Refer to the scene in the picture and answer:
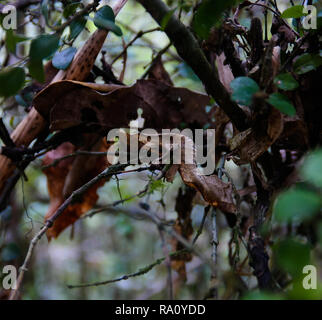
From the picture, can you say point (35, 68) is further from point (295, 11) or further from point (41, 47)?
point (295, 11)

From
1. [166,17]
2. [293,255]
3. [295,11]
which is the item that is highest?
[295,11]

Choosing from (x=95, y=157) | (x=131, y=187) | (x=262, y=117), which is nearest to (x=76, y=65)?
(x=95, y=157)

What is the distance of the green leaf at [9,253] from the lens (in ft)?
3.97

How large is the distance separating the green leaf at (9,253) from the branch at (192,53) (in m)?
0.90

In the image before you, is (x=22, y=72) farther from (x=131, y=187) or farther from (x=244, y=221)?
(x=131, y=187)

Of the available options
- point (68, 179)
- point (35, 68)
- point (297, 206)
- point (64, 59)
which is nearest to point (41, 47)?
point (35, 68)

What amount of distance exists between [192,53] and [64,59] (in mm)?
308

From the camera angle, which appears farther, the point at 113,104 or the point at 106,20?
the point at 113,104

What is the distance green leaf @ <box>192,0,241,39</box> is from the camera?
0.50 m

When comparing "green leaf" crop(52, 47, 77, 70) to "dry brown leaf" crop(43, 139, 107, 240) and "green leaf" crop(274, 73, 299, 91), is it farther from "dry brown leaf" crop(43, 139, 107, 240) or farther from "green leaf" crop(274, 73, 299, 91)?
"green leaf" crop(274, 73, 299, 91)

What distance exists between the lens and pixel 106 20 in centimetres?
62

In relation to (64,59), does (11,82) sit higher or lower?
lower

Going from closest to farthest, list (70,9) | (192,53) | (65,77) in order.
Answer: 1. (192,53)
2. (70,9)
3. (65,77)

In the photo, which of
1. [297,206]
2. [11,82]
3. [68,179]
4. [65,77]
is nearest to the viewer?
[297,206]
